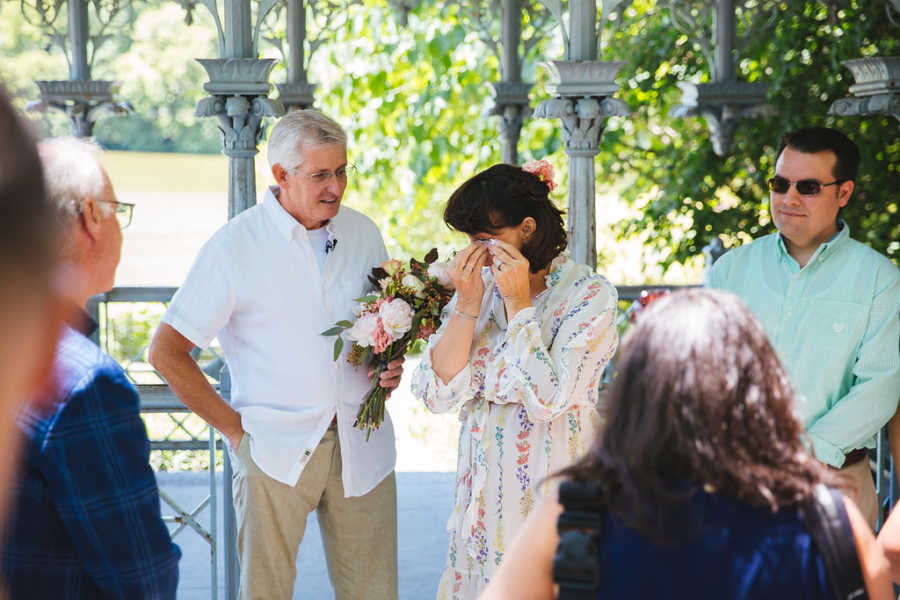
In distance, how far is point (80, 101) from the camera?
7.56 meters

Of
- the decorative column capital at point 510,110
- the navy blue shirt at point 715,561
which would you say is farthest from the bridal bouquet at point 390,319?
the decorative column capital at point 510,110

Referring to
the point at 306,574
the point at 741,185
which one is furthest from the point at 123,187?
the point at 306,574

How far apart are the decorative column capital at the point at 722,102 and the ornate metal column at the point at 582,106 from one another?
2.17 meters

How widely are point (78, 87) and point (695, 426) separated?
22.9ft

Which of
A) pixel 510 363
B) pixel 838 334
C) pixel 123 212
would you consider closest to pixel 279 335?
Answer: pixel 510 363

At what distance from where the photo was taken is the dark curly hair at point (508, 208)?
2955 mm

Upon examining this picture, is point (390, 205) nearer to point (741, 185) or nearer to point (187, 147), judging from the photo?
point (741, 185)

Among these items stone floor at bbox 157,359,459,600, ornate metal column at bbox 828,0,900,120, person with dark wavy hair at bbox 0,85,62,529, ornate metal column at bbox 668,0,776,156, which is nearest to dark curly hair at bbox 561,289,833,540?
person with dark wavy hair at bbox 0,85,62,529

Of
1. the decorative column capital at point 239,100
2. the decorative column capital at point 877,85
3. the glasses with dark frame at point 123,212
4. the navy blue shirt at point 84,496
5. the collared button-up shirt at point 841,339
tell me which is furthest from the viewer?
the decorative column capital at point 877,85

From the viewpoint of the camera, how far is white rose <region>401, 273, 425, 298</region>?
3221mm

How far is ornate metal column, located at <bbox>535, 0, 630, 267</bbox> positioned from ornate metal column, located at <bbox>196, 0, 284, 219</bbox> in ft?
4.46

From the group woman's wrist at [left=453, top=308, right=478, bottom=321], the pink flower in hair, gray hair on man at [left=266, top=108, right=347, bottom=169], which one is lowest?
woman's wrist at [left=453, top=308, right=478, bottom=321]

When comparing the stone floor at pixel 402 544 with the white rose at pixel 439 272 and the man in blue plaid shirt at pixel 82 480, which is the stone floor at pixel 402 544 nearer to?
the white rose at pixel 439 272

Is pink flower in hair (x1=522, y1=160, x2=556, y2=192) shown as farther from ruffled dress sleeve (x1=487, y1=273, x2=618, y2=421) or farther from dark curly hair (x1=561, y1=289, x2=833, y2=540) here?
dark curly hair (x1=561, y1=289, x2=833, y2=540)
